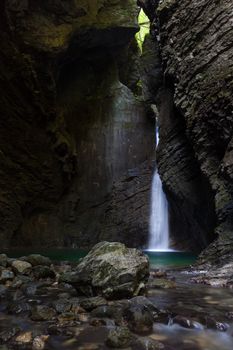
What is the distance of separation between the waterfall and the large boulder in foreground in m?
14.8

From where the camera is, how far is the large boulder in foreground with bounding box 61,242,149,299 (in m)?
6.15

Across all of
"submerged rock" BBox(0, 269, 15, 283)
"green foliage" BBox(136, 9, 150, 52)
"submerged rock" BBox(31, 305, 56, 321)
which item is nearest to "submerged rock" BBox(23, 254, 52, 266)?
"submerged rock" BBox(0, 269, 15, 283)

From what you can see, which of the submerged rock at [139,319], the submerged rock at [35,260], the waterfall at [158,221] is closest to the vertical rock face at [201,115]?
the waterfall at [158,221]

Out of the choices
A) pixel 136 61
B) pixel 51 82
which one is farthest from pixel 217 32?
pixel 136 61

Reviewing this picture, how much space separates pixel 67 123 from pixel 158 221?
8.57 metres

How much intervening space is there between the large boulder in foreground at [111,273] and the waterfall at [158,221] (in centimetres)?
1485

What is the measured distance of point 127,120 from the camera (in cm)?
2617

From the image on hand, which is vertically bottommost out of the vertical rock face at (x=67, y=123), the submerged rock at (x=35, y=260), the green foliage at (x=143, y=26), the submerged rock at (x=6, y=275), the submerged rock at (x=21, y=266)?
the submerged rock at (x=6, y=275)

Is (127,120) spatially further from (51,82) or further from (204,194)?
(204,194)

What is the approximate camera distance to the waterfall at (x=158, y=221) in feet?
71.6

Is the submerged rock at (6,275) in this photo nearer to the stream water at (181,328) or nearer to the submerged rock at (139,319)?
the stream water at (181,328)

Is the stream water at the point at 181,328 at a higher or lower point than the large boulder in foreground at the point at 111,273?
lower

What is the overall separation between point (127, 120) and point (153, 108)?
1.87 metres

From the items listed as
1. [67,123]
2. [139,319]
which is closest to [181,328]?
[139,319]
